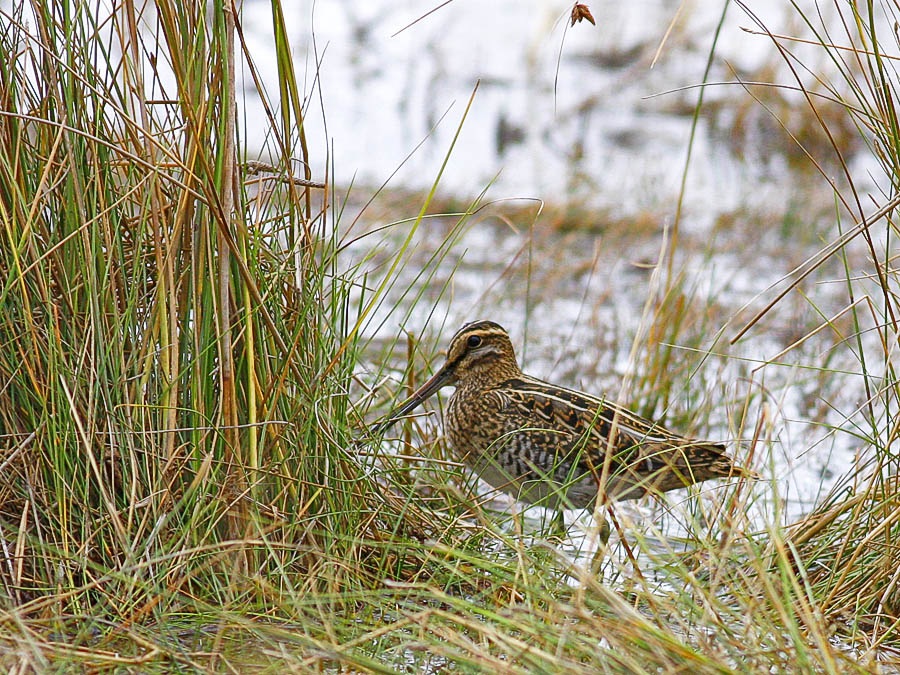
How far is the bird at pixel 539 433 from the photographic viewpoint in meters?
4.14

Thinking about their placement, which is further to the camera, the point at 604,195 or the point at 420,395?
the point at 604,195

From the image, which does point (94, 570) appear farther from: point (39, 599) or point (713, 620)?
point (713, 620)

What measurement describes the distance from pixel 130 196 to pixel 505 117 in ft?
22.0

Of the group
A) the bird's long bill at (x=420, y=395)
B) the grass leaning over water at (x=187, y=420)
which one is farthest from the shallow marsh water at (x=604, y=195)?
the grass leaning over water at (x=187, y=420)

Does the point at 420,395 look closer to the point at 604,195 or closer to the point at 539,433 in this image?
the point at 539,433

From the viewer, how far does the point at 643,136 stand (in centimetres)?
965

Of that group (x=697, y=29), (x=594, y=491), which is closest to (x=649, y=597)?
(x=594, y=491)

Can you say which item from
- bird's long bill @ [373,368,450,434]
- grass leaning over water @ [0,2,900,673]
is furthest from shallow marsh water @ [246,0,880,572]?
grass leaning over water @ [0,2,900,673]

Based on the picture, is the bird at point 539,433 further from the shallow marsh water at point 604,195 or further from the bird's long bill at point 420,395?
the shallow marsh water at point 604,195

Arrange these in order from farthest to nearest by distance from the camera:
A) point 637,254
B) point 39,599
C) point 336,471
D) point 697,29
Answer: point 697,29
point 637,254
point 336,471
point 39,599

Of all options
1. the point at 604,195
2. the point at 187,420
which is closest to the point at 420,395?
the point at 187,420

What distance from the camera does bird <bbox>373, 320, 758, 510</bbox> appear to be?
4137mm

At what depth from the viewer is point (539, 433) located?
4250 millimetres

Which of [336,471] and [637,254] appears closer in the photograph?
[336,471]
